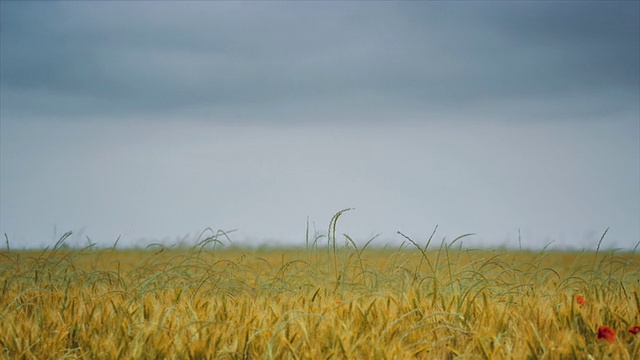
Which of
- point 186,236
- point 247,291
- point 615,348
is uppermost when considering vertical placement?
point 186,236

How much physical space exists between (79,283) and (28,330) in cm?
129

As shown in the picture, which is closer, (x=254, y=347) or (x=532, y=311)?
(x=254, y=347)

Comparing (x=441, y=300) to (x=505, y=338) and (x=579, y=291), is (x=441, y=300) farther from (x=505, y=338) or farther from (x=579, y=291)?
(x=579, y=291)

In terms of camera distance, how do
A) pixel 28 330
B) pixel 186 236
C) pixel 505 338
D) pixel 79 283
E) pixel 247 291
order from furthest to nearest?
pixel 186 236 < pixel 79 283 < pixel 247 291 < pixel 28 330 < pixel 505 338

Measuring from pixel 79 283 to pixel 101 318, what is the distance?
1273 millimetres

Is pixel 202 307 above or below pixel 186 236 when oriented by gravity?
below

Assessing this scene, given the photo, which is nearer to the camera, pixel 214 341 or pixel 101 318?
pixel 214 341

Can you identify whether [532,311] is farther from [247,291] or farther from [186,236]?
[186,236]

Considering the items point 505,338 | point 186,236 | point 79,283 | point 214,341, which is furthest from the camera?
point 186,236

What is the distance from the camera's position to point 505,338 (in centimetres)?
315

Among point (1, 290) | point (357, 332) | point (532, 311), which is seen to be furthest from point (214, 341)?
point (1, 290)

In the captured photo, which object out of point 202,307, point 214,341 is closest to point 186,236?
point 202,307

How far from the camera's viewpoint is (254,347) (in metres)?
3.01

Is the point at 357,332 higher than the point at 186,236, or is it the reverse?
the point at 186,236
